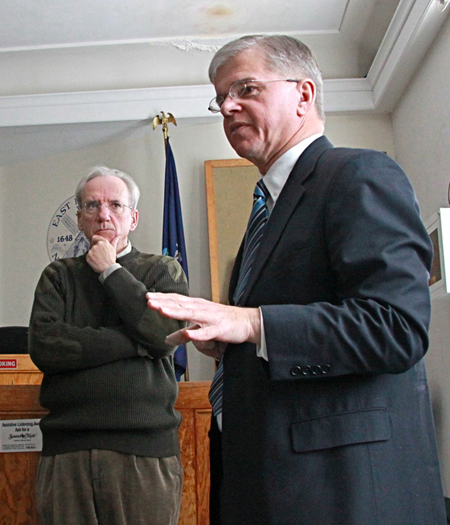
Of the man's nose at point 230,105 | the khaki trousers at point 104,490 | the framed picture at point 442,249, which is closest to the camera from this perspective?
the man's nose at point 230,105

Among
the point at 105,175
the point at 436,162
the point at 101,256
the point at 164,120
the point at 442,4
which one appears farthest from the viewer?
the point at 164,120

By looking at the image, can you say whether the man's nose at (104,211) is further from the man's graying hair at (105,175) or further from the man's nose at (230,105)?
the man's nose at (230,105)

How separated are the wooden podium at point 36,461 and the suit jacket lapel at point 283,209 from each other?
159 centimetres

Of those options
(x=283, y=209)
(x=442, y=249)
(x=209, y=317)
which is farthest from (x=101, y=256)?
(x=442, y=249)

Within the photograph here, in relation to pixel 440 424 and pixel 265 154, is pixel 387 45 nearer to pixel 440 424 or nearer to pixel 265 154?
pixel 440 424

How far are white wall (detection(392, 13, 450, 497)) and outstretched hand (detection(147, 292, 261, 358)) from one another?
296 centimetres

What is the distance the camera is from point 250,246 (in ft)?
4.36

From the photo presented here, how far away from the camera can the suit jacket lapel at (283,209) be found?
46.0 inches

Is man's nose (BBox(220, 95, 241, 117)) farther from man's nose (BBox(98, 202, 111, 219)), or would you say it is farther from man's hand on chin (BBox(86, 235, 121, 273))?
man's nose (BBox(98, 202, 111, 219))

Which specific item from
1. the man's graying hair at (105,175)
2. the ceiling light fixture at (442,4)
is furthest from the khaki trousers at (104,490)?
the ceiling light fixture at (442,4)

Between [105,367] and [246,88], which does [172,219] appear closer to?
[105,367]

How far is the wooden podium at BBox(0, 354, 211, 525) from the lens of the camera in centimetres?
243

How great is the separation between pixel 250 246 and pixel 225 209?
386 centimetres

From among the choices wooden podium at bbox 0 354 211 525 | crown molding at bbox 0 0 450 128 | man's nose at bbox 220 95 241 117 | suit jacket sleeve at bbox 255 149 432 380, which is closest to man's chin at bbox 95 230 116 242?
wooden podium at bbox 0 354 211 525
